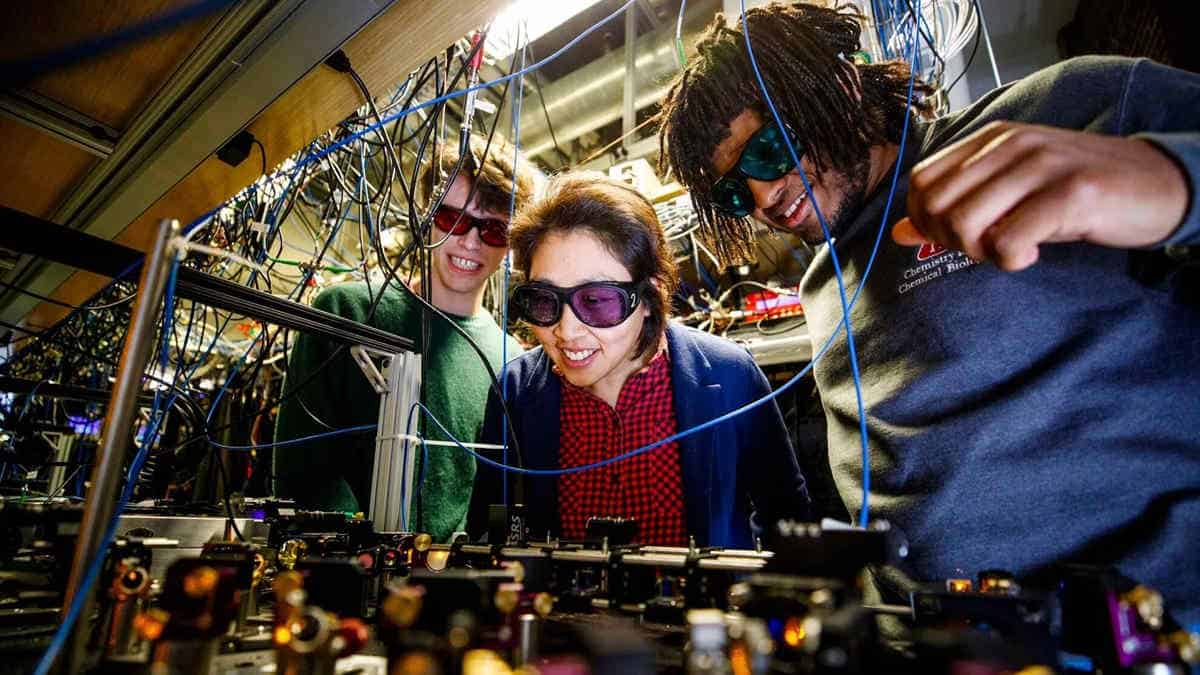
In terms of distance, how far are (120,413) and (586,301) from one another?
46.4 inches

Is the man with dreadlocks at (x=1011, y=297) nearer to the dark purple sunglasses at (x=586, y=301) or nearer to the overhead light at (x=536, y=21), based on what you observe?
the dark purple sunglasses at (x=586, y=301)

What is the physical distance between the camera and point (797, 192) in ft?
4.99

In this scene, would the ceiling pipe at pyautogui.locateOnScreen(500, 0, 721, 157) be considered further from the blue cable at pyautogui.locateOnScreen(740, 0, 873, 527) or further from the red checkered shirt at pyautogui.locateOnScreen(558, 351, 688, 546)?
the blue cable at pyautogui.locateOnScreen(740, 0, 873, 527)

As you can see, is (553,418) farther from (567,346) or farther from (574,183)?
(574,183)

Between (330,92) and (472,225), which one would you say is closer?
(330,92)

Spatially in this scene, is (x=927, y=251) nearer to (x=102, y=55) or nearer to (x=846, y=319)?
(x=846, y=319)

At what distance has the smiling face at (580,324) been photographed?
173cm

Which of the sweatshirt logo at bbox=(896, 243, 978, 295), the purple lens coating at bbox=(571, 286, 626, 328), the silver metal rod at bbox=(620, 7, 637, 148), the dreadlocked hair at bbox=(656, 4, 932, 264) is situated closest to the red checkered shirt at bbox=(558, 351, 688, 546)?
the purple lens coating at bbox=(571, 286, 626, 328)

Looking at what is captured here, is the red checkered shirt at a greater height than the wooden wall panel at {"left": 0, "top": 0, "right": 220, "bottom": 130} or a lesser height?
lesser

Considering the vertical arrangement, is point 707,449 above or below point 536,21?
below

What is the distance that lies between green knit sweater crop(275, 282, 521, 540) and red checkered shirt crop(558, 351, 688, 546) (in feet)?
1.49

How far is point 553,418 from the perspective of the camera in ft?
6.41

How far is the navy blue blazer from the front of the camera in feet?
5.74

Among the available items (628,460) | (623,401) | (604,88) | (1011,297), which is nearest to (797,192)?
(1011,297)
